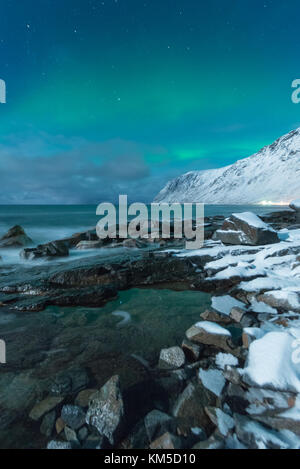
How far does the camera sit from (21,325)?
209 inches

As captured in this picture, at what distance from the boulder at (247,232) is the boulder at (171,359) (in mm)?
8072

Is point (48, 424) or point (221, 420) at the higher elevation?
point (221, 420)

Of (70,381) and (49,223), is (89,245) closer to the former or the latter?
(70,381)

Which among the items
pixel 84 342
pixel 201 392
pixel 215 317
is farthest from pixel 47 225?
pixel 201 392

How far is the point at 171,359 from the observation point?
12.4 ft

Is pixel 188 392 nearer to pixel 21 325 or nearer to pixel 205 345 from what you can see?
pixel 205 345

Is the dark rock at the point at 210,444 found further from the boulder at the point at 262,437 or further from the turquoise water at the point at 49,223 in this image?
the turquoise water at the point at 49,223

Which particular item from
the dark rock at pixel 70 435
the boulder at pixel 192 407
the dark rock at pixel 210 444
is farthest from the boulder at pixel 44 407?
the dark rock at pixel 210 444

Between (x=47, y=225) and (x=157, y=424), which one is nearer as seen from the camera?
(x=157, y=424)

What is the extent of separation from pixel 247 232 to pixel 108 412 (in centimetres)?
995

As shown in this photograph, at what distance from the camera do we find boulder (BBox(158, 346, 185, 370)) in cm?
370

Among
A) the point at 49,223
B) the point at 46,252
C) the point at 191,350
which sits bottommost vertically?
the point at 191,350

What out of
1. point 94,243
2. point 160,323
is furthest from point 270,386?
point 94,243
